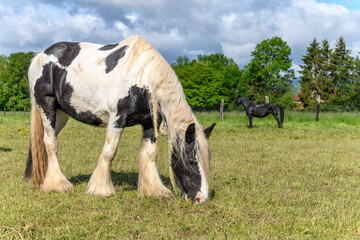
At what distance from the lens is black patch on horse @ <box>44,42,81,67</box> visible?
5010 mm

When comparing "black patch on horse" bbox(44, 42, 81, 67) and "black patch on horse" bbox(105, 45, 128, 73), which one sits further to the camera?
"black patch on horse" bbox(44, 42, 81, 67)

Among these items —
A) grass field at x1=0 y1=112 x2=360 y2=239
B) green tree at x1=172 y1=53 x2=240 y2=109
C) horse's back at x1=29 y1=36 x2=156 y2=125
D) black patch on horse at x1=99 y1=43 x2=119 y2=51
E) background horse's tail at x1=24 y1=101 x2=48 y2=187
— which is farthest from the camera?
green tree at x1=172 y1=53 x2=240 y2=109

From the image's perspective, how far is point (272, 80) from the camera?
45062mm

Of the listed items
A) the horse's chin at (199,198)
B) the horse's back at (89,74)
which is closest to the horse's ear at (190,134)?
the horse's chin at (199,198)

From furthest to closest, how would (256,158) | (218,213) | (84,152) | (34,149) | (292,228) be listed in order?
1. (84,152)
2. (256,158)
3. (34,149)
4. (218,213)
5. (292,228)

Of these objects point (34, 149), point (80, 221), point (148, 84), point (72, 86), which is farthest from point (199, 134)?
point (34, 149)

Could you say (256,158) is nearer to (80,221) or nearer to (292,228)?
(292,228)

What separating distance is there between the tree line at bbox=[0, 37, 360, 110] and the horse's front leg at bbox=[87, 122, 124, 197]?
4132 centimetres

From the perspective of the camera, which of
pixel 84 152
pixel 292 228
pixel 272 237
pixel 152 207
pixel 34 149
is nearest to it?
pixel 272 237

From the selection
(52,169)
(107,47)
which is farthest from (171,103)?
(52,169)

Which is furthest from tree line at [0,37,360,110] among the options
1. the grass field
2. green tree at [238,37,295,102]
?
the grass field

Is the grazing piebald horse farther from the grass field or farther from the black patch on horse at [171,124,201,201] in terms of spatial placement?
the grass field

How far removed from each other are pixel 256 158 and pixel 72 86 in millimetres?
5130

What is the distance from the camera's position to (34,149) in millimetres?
5254
